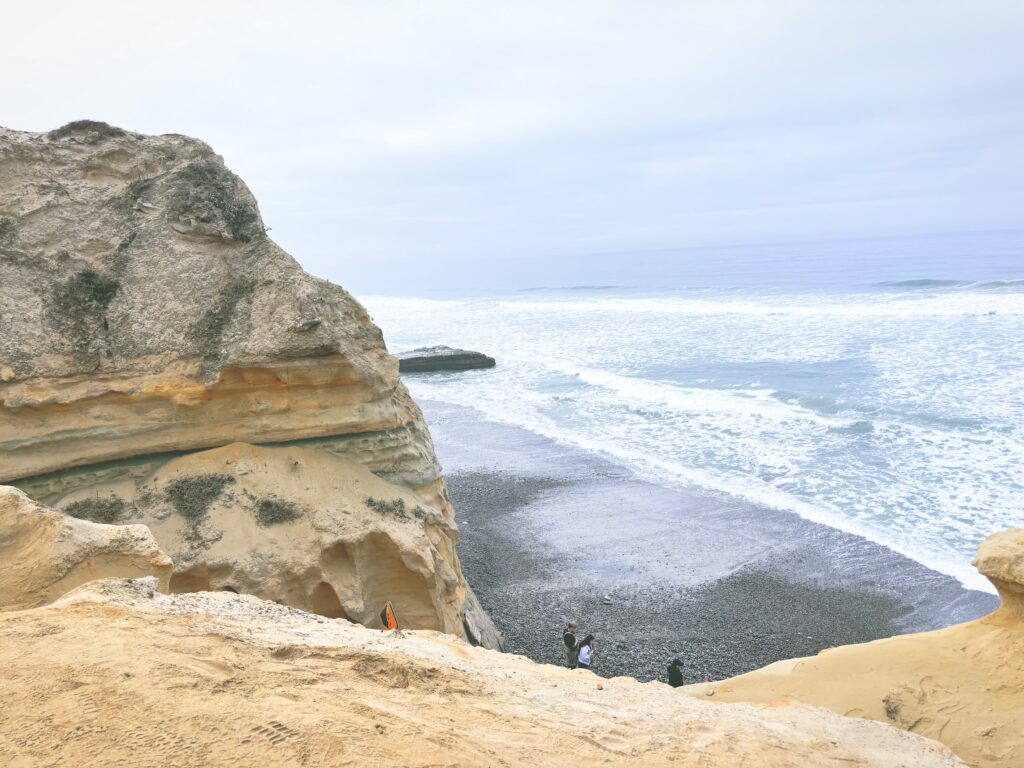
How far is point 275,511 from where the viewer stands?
26.7ft

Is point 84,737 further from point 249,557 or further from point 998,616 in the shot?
point 998,616

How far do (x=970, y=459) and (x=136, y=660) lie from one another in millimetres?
19883

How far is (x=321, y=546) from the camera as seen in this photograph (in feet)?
26.5

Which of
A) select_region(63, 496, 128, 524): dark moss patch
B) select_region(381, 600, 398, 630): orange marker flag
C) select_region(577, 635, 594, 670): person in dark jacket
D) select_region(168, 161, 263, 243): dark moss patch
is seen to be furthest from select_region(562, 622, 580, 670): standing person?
select_region(168, 161, 263, 243): dark moss patch

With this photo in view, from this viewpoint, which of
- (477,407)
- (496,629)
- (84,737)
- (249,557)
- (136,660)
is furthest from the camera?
(477,407)

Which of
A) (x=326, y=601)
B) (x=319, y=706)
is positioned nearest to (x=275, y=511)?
(x=326, y=601)

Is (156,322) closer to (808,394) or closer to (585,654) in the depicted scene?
(585,654)

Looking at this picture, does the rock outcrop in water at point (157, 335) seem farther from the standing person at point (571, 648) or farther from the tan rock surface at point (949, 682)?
the tan rock surface at point (949, 682)

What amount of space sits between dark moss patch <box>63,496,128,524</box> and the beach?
571 cm

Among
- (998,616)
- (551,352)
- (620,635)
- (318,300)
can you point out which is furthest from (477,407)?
(998,616)

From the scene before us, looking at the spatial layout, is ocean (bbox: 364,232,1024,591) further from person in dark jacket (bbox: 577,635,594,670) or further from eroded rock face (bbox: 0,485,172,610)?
eroded rock face (bbox: 0,485,172,610)

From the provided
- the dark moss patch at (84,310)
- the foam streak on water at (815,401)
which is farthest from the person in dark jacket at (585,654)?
the foam streak on water at (815,401)

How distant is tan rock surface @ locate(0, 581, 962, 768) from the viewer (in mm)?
3211

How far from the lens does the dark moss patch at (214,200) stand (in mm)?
8977
